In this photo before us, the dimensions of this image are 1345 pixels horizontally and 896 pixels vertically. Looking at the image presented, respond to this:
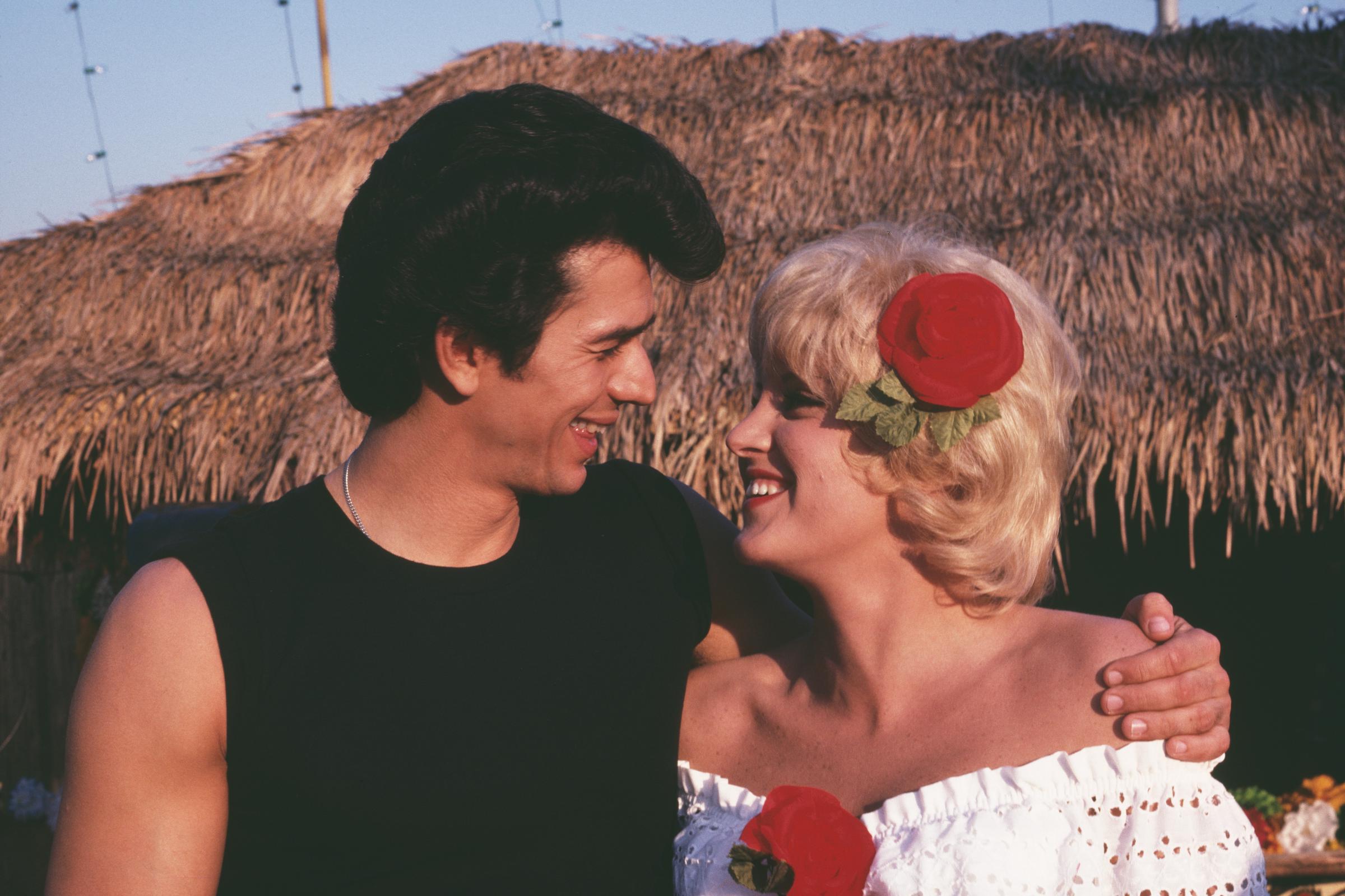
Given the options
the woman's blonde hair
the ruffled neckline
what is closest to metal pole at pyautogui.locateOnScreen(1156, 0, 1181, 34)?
the woman's blonde hair

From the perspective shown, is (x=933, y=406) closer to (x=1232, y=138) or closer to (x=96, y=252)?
(x=1232, y=138)

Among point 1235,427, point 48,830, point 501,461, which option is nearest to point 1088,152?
point 1235,427

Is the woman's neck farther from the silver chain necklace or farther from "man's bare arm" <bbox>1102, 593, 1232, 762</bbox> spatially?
the silver chain necklace

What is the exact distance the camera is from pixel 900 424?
64.1 inches

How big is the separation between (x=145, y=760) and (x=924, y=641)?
3.97ft

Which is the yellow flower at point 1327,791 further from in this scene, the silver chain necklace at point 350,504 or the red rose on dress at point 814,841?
the silver chain necklace at point 350,504

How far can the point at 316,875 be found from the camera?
58.1 inches

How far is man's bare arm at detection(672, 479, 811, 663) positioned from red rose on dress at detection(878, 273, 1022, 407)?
0.64m

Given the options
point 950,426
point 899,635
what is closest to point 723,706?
point 899,635

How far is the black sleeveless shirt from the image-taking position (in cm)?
147

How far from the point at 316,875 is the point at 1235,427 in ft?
11.7

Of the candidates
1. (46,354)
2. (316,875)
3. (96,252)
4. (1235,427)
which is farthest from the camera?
(96,252)

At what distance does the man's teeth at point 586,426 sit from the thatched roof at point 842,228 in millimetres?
2097

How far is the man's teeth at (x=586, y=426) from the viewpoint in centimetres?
179
